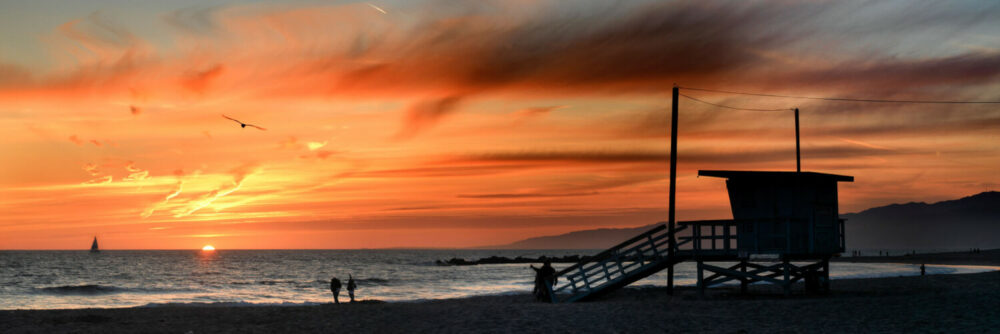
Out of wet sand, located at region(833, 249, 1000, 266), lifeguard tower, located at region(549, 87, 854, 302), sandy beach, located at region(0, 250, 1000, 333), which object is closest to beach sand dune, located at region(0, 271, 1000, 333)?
sandy beach, located at region(0, 250, 1000, 333)

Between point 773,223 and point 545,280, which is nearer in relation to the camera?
point 773,223

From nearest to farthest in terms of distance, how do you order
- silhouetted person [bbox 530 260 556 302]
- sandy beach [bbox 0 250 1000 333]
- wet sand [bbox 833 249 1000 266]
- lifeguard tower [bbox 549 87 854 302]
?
sandy beach [bbox 0 250 1000 333], lifeguard tower [bbox 549 87 854 302], silhouetted person [bbox 530 260 556 302], wet sand [bbox 833 249 1000 266]

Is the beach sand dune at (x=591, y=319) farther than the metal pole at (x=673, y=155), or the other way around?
the metal pole at (x=673, y=155)

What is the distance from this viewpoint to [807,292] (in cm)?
2992

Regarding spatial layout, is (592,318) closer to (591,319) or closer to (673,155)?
(591,319)

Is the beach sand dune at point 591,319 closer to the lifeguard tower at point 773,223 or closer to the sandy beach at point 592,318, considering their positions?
the sandy beach at point 592,318

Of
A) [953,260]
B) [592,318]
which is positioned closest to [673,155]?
[592,318]

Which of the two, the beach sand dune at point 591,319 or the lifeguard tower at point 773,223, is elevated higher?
the lifeguard tower at point 773,223

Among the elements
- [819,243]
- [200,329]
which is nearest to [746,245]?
[819,243]

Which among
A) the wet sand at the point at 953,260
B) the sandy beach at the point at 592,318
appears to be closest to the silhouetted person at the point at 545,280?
the sandy beach at the point at 592,318

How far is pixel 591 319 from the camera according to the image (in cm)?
1997

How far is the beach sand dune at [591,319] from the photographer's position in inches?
693

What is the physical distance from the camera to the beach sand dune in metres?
17.6

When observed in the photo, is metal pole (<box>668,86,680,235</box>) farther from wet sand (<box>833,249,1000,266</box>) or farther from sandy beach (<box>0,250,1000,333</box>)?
wet sand (<box>833,249,1000,266</box>)
